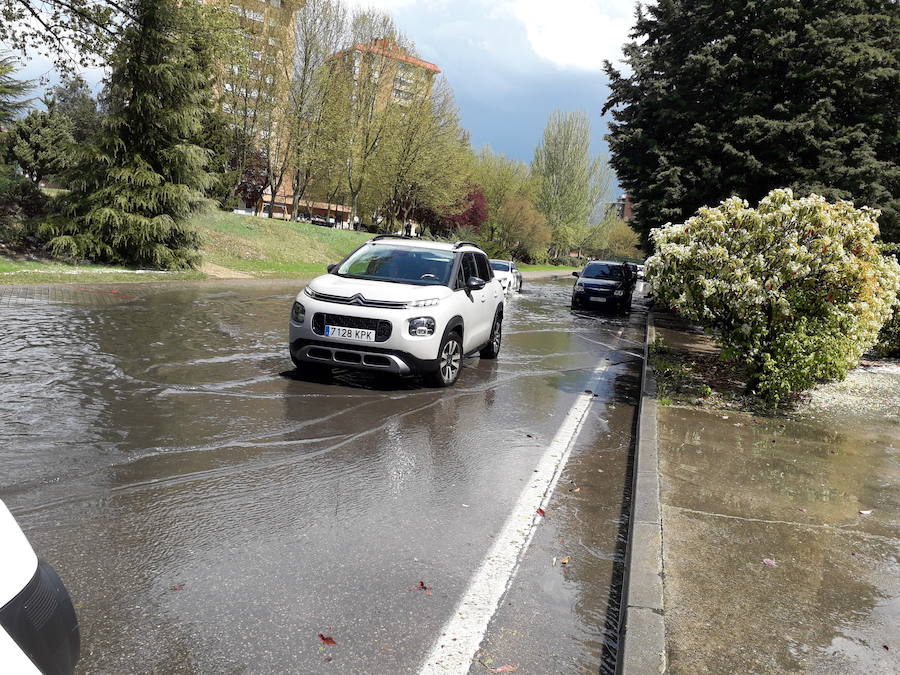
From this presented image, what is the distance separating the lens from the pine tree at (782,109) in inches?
763

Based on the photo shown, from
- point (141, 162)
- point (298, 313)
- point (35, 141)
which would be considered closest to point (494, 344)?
point (298, 313)

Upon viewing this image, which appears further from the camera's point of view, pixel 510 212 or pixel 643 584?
pixel 510 212

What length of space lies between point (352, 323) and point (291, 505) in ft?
11.9

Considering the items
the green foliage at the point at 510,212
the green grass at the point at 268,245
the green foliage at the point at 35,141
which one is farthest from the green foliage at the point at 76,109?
the green foliage at the point at 510,212

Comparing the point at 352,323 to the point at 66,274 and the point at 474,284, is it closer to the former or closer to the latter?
the point at 474,284

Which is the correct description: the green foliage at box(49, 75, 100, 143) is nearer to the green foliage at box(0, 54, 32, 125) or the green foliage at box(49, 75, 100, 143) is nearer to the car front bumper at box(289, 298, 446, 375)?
Answer: the green foliage at box(0, 54, 32, 125)

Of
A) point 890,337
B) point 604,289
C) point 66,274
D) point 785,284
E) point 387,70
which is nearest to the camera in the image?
point 785,284

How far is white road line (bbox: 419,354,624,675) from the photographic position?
3.01 meters

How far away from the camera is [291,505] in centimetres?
458

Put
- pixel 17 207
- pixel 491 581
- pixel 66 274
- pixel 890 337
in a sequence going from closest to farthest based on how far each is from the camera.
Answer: pixel 491 581 → pixel 890 337 → pixel 66 274 → pixel 17 207

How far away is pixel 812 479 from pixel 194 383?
623 centimetres

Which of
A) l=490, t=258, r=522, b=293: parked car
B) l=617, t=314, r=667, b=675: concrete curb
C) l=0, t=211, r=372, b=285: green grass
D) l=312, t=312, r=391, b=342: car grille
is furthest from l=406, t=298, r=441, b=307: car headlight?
l=490, t=258, r=522, b=293: parked car

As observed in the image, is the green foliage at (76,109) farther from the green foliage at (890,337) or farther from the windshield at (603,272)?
the green foliage at (890,337)

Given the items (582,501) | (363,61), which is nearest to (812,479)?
(582,501)
